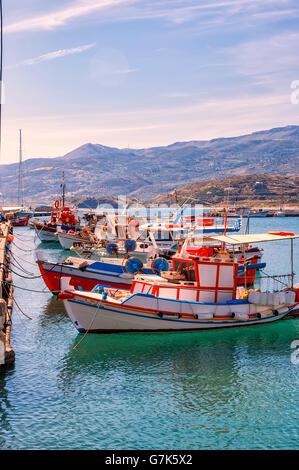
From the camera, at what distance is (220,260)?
24094mm

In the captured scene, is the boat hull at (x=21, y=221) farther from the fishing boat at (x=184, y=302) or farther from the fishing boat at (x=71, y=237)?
the fishing boat at (x=184, y=302)

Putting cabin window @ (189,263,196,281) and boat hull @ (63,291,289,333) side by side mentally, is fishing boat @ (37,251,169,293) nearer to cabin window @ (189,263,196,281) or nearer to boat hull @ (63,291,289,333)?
cabin window @ (189,263,196,281)

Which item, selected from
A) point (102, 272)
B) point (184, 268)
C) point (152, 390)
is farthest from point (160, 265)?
point (152, 390)

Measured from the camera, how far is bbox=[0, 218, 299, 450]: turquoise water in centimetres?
1466

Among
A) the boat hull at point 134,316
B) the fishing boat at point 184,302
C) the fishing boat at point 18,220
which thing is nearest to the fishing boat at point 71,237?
the fishing boat at point 184,302

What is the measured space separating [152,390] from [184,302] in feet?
20.9

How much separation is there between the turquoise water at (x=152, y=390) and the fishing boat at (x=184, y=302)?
2.11 ft

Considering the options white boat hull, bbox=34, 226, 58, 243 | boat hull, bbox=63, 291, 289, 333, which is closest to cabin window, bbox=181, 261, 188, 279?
boat hull, bbox=63, 291, 289, 333

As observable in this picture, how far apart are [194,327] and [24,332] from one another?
8647 mm

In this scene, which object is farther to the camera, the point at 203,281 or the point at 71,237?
the point at 71,237

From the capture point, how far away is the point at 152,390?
1783 centimetres

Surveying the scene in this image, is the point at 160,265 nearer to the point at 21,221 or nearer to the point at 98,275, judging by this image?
the point at 98,275
